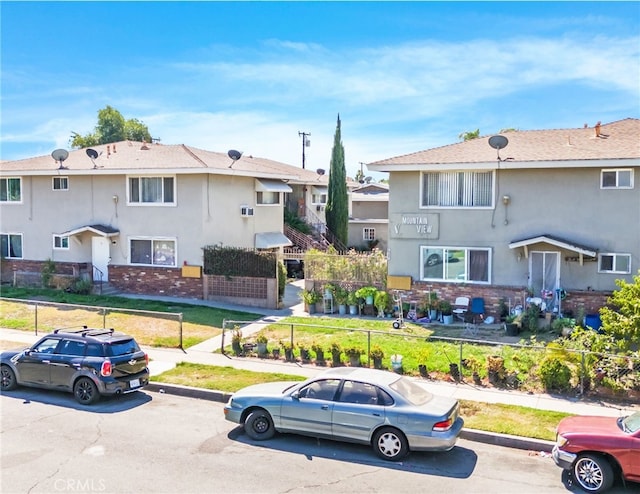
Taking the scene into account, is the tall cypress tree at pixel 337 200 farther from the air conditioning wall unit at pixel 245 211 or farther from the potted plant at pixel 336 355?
the potted plant at pixel 336 355

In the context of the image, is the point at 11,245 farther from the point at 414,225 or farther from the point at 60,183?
the point at 414,225

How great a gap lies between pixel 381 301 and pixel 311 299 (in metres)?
2.65

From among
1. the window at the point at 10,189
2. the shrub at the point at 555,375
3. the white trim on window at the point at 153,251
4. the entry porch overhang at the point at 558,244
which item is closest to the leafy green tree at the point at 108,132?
the window at the point at 10,189

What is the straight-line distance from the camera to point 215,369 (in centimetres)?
1495

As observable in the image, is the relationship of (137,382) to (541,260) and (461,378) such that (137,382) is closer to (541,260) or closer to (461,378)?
(461,378)

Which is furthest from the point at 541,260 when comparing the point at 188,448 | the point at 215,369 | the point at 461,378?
the point at 188,448

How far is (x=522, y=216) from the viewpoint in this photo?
20.8m

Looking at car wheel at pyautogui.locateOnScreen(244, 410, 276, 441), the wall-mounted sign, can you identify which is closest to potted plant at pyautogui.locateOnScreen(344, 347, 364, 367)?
car wheel at pyautogui.locateOnScreen(244, 410, 276, 441)

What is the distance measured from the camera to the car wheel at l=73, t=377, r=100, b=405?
41.1 feet

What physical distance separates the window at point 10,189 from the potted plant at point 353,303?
17417mm

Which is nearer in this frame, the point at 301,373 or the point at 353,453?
the point at 353,453

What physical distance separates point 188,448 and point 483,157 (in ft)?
49.6

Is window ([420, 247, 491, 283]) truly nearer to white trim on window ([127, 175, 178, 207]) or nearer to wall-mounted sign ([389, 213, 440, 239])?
wall-mounted sign ([389, 213, 440, 239])

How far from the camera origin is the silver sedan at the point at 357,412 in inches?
376
